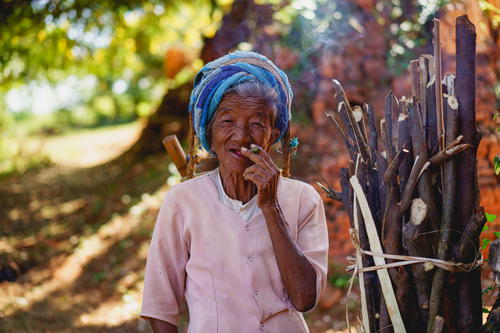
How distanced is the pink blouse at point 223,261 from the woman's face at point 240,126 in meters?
0.17

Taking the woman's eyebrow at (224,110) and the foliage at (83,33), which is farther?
the foliage at (83,33)

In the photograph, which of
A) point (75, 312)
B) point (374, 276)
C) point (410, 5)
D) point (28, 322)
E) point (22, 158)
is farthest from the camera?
point (22, 158)

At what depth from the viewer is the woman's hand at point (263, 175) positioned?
2.08 metres

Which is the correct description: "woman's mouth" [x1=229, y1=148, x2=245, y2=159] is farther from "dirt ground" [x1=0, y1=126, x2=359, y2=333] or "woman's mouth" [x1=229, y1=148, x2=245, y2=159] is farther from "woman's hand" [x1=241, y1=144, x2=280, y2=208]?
"dirt ground" [x1=0, y1=126, x2=359, y2=333]

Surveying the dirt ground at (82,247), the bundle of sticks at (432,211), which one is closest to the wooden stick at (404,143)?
the bundle of sticks at (432,211)

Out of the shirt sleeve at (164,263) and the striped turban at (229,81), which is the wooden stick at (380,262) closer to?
the striped turban at (229,81)

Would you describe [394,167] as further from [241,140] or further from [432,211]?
[241,140]

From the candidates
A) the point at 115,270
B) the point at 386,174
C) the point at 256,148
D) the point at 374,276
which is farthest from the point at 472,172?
the point at 115,270

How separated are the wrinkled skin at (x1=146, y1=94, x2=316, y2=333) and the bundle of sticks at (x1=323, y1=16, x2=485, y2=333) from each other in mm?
233

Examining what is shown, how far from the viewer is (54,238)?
810 centimetres

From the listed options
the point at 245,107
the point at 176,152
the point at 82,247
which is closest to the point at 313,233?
the point at 245,107

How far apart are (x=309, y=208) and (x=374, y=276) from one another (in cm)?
36

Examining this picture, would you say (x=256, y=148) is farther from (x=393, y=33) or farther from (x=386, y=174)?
(x=393, y=33)

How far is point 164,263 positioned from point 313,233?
1.92 ft
